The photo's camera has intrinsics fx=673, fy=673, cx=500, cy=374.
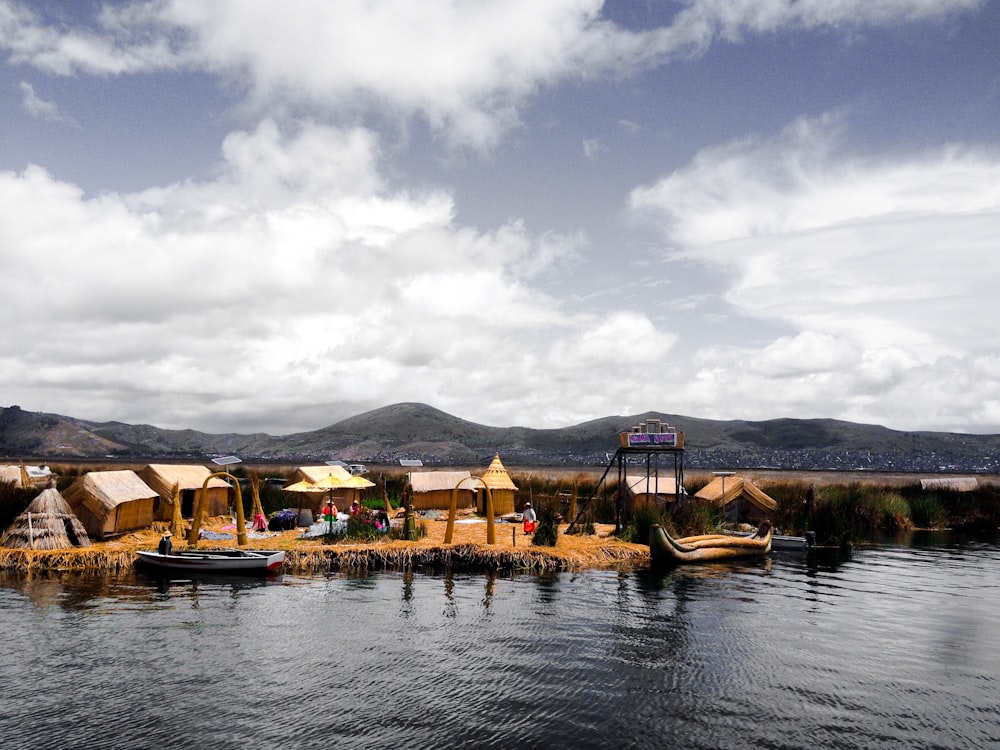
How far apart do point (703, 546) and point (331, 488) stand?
857 inches

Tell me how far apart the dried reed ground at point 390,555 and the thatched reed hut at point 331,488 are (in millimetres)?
5975

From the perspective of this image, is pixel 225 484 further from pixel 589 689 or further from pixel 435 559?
pixel 589 689

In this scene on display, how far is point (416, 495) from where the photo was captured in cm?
4847

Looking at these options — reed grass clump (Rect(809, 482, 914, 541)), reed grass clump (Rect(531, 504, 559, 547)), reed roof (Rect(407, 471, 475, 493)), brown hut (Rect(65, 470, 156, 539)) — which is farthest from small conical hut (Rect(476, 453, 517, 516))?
brown hut (Rect(65, 470, 156, 539))

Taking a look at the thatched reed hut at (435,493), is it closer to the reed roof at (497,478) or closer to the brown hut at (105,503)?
the reed roof at (497,478)

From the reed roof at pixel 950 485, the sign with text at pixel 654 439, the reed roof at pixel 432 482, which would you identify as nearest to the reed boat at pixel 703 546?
the sign with text at pixel 654 439

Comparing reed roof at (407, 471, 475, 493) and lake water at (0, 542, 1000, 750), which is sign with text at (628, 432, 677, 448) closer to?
lake water at (0, 542, 1000, 750)

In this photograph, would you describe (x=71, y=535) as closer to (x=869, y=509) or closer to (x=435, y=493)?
(x=435, y=493)

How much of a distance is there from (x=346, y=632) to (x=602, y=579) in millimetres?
11786

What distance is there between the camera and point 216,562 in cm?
2727

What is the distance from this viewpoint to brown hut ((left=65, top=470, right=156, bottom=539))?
32.7 metres

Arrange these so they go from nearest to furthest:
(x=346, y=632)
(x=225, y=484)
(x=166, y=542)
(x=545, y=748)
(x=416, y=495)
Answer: (x=545, y=748)
(x=346, y=632)
(x=166, y=542)
(x=225, y=484)
(x=416, y=495)

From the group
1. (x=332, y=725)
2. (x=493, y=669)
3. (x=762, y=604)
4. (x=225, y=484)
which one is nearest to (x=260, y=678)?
(x=332, y=725)

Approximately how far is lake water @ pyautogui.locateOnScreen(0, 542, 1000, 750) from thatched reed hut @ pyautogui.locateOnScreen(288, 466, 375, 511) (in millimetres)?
11878
